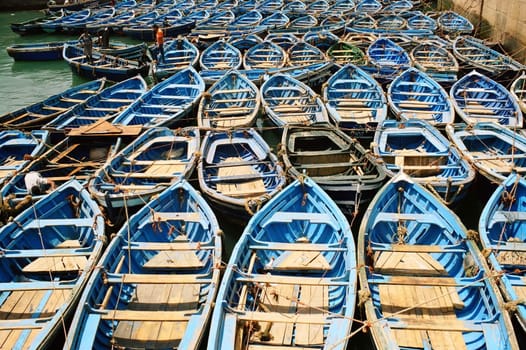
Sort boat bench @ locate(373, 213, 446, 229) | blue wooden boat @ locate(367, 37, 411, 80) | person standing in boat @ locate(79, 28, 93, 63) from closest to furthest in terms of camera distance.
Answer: boat bench @ locate(373, 213, 446, 229) < blue wooden boat @ locate(367, 37, 411, 80) < person standing in boat @ locate(79, 28, 93, 63)

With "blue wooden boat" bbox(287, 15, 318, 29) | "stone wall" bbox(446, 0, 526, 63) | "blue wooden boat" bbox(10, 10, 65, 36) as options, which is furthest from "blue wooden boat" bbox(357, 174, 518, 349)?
"blue wooden boat" bbox(10, 10, 65, 36)

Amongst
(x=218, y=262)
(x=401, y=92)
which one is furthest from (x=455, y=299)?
(x=401, y=92)

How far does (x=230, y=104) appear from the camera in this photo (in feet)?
56.2

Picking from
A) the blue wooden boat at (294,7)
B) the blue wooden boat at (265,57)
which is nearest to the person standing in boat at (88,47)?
the blue wooden boat at (265,57)

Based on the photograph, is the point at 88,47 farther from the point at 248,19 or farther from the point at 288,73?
the point at 248,19

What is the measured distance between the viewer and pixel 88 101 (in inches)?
657

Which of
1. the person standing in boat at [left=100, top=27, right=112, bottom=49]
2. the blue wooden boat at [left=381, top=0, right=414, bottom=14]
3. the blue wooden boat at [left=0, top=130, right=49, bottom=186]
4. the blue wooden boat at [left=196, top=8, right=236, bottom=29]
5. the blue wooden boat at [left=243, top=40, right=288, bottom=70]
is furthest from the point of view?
the blue wooden boat at [left=381, top=0, right=414, bottom=14]

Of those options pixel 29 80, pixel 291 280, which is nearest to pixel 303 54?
pixel 291 280

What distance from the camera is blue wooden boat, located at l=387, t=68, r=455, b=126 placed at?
15.2 m

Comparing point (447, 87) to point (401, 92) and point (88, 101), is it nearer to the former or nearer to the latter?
point (401, 92)

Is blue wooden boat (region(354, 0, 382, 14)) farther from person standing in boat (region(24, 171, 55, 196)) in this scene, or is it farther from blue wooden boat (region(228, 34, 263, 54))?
person standing in boat (region(24, 171, 55, 196))

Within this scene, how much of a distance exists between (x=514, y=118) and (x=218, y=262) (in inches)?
500

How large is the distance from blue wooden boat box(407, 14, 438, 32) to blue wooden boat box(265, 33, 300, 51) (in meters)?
8.53

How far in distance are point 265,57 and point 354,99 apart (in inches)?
310
